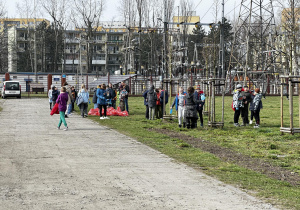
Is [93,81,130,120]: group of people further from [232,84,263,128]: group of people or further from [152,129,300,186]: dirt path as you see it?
[152,129,300,186]: dirt path

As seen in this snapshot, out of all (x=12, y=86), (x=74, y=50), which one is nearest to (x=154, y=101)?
(x=12, y=86)

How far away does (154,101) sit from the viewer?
24.1 meters

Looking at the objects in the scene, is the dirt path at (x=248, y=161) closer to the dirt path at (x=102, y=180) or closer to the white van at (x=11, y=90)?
the dirt path at (x=102, y=180)

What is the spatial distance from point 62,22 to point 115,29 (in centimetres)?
5381

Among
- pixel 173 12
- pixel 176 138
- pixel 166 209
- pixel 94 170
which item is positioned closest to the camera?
pixel 166 209

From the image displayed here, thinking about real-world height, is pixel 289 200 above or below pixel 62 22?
below

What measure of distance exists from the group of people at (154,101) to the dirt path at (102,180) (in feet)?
31.9

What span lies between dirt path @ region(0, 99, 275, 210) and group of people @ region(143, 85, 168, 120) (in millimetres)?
9718

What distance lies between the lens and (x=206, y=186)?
8312 mm

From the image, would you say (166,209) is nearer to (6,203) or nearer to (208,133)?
(6,203)

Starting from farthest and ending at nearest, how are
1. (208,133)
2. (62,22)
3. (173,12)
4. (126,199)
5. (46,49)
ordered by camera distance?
(46,49), (62,22), (173,12), (208,133), (126,199)

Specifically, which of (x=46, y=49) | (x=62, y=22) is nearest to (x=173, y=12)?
(x=62, y=22)

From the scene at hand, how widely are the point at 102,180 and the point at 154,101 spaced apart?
15.4 meters

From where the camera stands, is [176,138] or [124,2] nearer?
[176,138]
